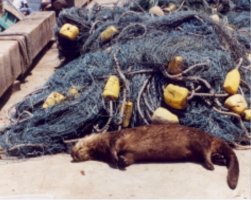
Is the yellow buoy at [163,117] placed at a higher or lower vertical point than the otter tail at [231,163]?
higher

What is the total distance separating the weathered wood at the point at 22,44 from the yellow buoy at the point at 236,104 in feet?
10.0

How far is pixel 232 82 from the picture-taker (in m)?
6.45

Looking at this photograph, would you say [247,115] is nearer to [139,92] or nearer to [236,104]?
[236,104]

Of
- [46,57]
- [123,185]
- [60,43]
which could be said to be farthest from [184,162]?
[46,57]

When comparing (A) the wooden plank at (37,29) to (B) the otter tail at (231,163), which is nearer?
(B) the otter tail at (231,163)

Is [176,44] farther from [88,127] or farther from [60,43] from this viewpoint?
[60,43]

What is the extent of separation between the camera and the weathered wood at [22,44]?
7.90m

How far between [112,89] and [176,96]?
742mm

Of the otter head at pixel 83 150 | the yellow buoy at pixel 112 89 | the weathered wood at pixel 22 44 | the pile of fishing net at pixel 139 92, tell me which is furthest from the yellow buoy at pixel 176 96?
the weathered wood at pixel 22 44

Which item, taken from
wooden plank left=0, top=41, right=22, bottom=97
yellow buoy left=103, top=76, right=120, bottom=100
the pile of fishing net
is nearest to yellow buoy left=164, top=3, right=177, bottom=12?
the pile of fishing net

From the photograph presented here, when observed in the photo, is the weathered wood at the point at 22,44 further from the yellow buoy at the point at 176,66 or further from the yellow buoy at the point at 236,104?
the yellow buoy at the point at 236,104

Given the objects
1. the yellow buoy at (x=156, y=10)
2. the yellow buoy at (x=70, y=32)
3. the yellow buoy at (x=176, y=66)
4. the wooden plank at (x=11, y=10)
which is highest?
the yellow buoy at (x=176, y=66)

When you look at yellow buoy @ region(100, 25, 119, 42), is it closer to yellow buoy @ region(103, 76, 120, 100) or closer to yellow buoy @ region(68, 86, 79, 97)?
yellow buoy @ region(68, 86, 79, 97)

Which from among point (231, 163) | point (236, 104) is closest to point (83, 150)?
point (231, 163)
